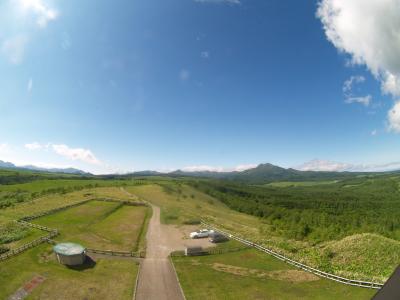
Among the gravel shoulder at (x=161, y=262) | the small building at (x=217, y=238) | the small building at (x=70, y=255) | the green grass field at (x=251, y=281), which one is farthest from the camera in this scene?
the small building at (x=217, y=238)

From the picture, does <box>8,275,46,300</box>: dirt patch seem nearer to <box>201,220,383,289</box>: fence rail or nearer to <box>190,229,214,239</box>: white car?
<box>190,229,214,239</box>: white car

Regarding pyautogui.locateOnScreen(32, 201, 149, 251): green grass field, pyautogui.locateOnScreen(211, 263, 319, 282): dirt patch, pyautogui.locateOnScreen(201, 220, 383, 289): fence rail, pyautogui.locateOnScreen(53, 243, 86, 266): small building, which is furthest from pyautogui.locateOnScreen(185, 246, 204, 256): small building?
pyautogui.locateOnScreen(53, 243, 86, 266): small building

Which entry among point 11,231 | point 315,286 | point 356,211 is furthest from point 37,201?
point 356,211

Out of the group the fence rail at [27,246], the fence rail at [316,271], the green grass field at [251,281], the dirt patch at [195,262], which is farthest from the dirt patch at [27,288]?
the fence rail at [316,271]

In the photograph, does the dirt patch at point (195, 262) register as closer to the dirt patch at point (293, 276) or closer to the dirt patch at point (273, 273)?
the dirt patch at point (273, 273)

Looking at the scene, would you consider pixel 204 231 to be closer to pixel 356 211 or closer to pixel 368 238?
pixel 368 238

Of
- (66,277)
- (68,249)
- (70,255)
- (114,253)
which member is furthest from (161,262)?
(68,249)
